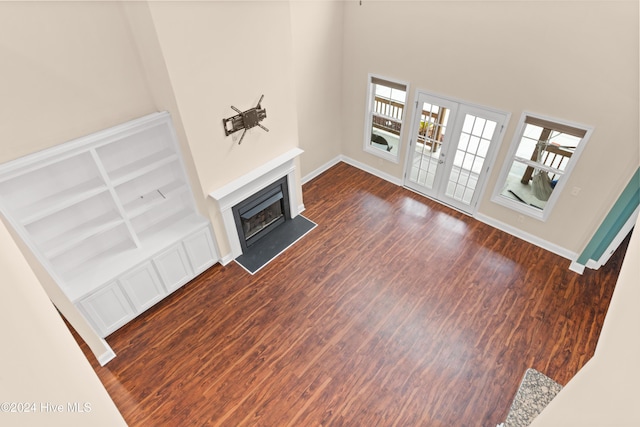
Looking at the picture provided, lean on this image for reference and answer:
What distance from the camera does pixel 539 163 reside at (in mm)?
5066

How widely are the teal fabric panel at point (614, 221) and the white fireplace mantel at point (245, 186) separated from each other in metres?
4.42

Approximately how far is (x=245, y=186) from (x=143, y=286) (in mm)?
1870

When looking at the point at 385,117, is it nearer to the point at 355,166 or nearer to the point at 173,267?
the point at 355,166

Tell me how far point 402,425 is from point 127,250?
12.6 ft

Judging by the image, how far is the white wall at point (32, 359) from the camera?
572mm

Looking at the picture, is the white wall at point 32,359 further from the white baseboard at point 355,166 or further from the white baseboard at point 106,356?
the white baseboard at point 355,166

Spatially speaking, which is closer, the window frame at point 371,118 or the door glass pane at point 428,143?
the door glass pane at point 428,143

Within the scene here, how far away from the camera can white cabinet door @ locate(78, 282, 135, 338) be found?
4.03 meters

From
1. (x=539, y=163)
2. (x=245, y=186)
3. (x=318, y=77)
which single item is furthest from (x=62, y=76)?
(x=539, y=163)

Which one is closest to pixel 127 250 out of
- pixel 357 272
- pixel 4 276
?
pixel 357 272

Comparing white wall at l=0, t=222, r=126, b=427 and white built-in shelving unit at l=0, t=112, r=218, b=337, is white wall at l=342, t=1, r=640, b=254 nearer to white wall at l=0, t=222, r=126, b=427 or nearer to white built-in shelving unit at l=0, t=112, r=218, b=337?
white built-in shelving unit at l=0, t=112, r=218, b=337

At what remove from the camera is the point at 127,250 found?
14.4ft

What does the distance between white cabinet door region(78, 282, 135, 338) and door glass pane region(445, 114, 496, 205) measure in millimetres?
5439

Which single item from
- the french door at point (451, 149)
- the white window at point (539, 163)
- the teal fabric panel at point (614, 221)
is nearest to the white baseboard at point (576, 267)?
the teal fabric panel at point (614, 221)
